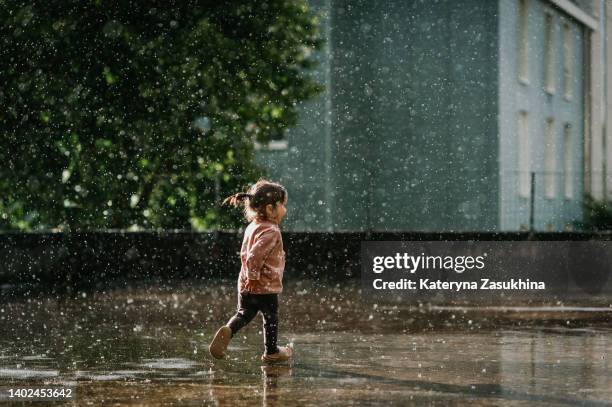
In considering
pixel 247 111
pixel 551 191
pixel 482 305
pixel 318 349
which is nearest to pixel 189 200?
pixel 247 111

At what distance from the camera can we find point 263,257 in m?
8.80

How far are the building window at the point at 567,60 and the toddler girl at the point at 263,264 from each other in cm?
2412

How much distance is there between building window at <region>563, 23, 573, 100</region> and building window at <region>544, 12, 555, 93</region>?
1.12 meters

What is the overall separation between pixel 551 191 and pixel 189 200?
6.34 meters

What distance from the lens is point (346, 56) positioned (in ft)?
94.0

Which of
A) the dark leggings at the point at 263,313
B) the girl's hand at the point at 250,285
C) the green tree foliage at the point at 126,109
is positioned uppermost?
the green tree foliage at the point at 126,109

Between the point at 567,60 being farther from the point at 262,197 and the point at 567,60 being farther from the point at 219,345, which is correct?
the point at 219,345

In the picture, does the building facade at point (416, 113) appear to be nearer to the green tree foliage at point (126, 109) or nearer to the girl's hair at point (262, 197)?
the green tree foliage at point (126, 109)

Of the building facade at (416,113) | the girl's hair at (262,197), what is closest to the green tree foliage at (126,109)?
the building facade at (416,113)

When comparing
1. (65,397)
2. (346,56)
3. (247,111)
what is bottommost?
(65,397)

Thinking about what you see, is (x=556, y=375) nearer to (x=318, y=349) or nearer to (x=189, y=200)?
(x=318, y=349)

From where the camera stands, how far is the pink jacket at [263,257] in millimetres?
8781

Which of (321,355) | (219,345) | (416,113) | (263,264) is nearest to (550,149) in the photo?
(416,113)

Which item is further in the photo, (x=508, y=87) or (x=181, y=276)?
(x=508, y=87)
